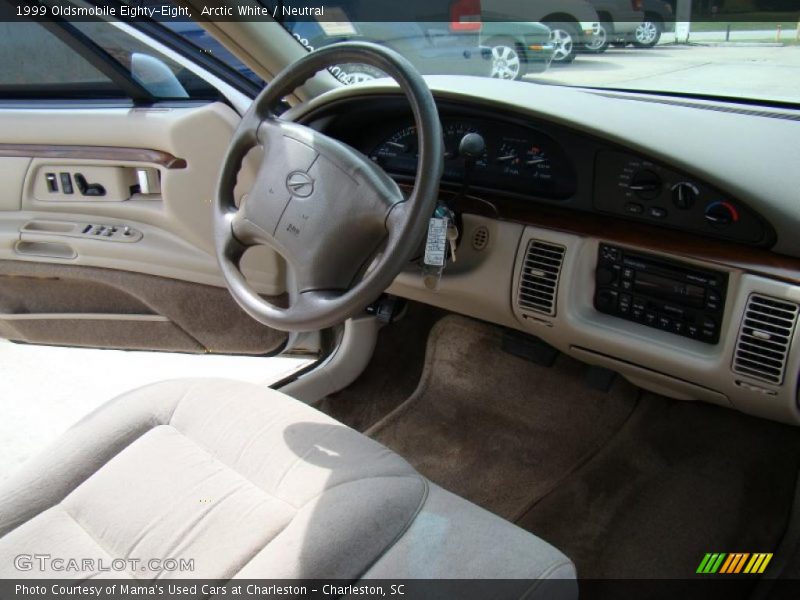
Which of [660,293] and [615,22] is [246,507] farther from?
[615,22]

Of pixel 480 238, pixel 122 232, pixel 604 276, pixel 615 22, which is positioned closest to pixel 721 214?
pixel 604 276

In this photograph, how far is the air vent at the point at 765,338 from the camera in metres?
1.28

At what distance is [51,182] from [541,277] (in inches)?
64.4

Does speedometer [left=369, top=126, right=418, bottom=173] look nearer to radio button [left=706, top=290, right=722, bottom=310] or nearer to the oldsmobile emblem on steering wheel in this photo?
the oldsmobile emblem on steering wheel

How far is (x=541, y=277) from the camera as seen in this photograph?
1.64m

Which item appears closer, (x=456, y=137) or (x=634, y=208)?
(x=634, y=208)

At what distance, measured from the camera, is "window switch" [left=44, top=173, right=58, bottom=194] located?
7.81 ft

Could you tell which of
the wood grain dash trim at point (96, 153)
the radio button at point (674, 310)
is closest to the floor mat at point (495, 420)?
the radio button at point (674, 310)

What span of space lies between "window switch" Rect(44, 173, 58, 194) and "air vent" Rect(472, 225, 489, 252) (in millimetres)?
1426

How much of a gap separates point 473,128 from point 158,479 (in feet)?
3.22

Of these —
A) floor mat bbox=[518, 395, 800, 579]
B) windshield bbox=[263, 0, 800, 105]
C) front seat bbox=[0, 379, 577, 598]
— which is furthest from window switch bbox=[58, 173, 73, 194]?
floor mat bbox=[518, 395, 800, 579]

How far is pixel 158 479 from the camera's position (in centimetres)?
126

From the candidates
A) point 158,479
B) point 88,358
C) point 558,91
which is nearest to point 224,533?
point 158,479

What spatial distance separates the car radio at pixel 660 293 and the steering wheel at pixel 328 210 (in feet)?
1.62
